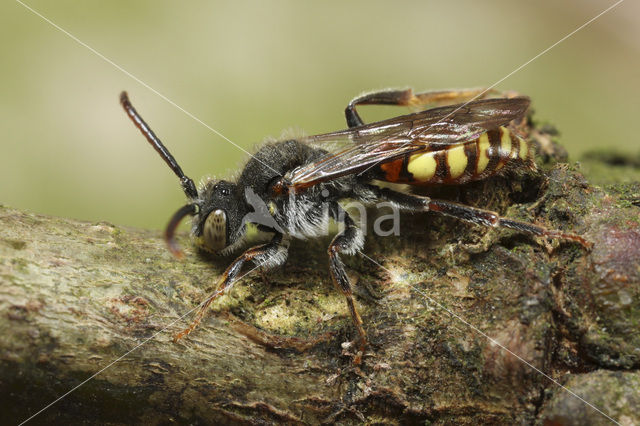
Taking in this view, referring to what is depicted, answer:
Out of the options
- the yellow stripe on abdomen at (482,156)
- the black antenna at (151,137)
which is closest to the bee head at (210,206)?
the black antenna at (151,137)

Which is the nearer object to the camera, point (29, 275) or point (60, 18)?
point (29, 275)

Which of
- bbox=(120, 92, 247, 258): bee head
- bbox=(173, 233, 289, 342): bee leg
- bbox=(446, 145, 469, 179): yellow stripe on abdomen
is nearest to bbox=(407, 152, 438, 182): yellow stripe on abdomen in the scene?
bbox=(446, 145, 469, 179): yellow stripe on abdomen

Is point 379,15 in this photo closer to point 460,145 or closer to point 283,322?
point 460,145

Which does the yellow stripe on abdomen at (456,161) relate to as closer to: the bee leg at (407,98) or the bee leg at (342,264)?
the bee leg at (342,264)

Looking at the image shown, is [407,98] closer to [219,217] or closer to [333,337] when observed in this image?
[219,217]

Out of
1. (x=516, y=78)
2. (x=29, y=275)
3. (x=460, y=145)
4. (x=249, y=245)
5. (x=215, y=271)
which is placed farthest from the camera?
(x=516, y=78)

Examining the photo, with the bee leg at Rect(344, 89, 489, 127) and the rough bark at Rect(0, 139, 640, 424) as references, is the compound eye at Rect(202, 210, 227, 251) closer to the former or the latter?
the rough bark at Rect(0, 139, 640, 424)

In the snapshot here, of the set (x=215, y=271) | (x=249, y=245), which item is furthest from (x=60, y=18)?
(x=215, y=271)
